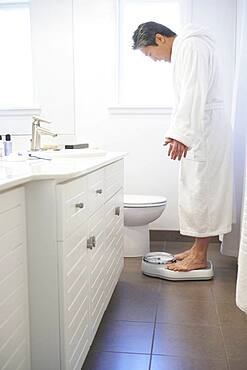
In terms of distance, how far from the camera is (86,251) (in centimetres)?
144

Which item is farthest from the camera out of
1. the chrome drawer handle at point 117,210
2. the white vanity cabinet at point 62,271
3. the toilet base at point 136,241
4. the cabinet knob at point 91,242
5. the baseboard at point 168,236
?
the baseboard at point 168,236

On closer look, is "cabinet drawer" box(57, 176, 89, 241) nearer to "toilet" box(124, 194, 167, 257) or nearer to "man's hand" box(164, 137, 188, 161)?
"man's hand" box(164, 137, 188, 161)

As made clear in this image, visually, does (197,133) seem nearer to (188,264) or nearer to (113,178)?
(113,178)

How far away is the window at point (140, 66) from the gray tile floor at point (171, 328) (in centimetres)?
145

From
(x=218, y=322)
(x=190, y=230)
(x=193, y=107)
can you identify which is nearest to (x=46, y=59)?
(x=193, y=107)

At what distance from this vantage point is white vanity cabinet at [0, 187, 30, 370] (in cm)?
100

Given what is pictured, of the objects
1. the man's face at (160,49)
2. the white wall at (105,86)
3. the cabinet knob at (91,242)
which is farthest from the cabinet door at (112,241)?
the white wall at (105,86)

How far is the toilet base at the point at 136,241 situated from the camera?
285 centimetres

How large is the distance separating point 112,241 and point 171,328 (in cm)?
48

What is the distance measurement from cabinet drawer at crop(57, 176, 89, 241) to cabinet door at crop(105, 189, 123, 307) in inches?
17.0

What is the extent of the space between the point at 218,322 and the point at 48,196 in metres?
1.20

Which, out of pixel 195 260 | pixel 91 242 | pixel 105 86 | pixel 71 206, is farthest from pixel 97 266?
pixel 105 86

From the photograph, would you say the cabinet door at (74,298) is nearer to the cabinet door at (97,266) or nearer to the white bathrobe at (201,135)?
the cabinet door at (97,266)

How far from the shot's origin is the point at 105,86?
10.5ft
